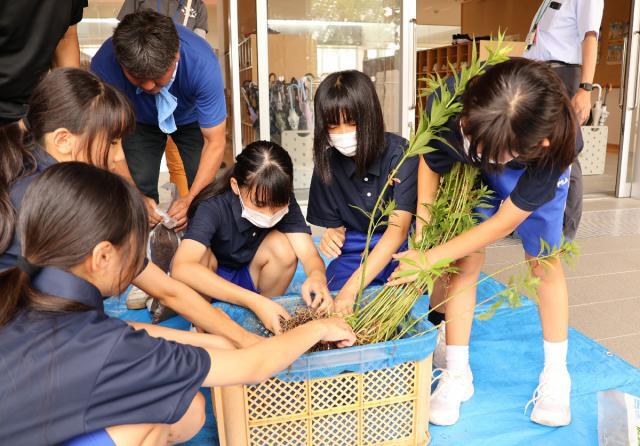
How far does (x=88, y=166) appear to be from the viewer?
34.6 inches

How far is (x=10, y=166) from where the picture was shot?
110 centimetres

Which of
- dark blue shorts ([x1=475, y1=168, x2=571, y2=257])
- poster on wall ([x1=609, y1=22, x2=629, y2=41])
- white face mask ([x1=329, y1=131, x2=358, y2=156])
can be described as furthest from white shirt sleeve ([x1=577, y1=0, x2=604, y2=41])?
poster on wall ([x1=609, y1=22, x2=629, y2=41])

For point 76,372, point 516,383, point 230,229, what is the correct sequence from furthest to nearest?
point 230,229 → point 516,383 → point 76,372

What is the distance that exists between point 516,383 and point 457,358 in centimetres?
26

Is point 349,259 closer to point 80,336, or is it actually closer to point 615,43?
point 80,336

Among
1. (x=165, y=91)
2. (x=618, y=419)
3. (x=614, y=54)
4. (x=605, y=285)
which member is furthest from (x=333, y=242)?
(x=614, y=54)

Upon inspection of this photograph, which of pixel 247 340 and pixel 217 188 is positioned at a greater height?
pixel 217 188

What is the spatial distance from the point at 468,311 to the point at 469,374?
0.64 ft

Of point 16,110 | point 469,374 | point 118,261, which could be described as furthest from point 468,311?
point 16,110

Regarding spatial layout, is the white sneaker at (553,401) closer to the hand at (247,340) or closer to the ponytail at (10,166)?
the hand at (247,340)

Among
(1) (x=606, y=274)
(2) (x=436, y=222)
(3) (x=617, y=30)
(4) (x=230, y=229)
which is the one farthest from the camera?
(3) (x=617, y=30)

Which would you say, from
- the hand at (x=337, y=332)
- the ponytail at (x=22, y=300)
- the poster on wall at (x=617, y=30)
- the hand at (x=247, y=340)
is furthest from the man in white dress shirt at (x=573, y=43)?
the poster on wall at (x=617, y=30)

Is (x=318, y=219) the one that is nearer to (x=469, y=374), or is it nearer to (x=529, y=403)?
(x=469, y=374)

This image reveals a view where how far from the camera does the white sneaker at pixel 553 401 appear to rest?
4.57ft
